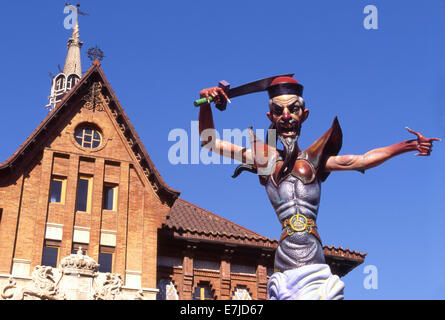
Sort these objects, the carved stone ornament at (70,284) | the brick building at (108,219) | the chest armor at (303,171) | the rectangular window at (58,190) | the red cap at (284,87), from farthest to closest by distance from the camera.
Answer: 1. the rectangular window at (58,190)
2. the brick building at (108,219)
3. the carved stone ornament at (70,284)
4. the red cap at (284,87)
5. the chest armor at (303,171)

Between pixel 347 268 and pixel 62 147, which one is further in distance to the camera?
pixel 347 268

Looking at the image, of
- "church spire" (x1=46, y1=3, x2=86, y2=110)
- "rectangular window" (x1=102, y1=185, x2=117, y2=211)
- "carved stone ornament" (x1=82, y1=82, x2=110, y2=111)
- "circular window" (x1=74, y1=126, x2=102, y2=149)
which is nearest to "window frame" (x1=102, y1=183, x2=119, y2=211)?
"rectangular window" (x1=102, y1=185, x2=117, y2=211)

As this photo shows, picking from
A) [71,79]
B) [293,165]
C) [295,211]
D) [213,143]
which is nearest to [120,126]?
[213,143]

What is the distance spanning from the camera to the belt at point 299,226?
1065 cm

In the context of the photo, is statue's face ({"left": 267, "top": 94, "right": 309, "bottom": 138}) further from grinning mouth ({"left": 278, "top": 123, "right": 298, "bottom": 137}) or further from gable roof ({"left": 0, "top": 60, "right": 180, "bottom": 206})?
gable roof ({"left": 0, "top": 60, "right": 180, "bottom": 206})

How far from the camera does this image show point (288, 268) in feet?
34.4

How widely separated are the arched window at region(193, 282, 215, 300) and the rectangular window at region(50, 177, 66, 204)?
548 cm

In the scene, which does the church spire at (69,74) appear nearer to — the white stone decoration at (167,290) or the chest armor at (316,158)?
the white stone decoration at (167,290)

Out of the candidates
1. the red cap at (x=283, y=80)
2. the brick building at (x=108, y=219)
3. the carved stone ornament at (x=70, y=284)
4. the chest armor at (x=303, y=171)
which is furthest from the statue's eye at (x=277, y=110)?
the brick building at (x=108, y=219)

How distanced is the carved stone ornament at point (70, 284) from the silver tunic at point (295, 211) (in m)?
10.7

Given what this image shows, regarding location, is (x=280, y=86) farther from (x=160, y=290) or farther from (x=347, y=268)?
(x=347, y=268)
